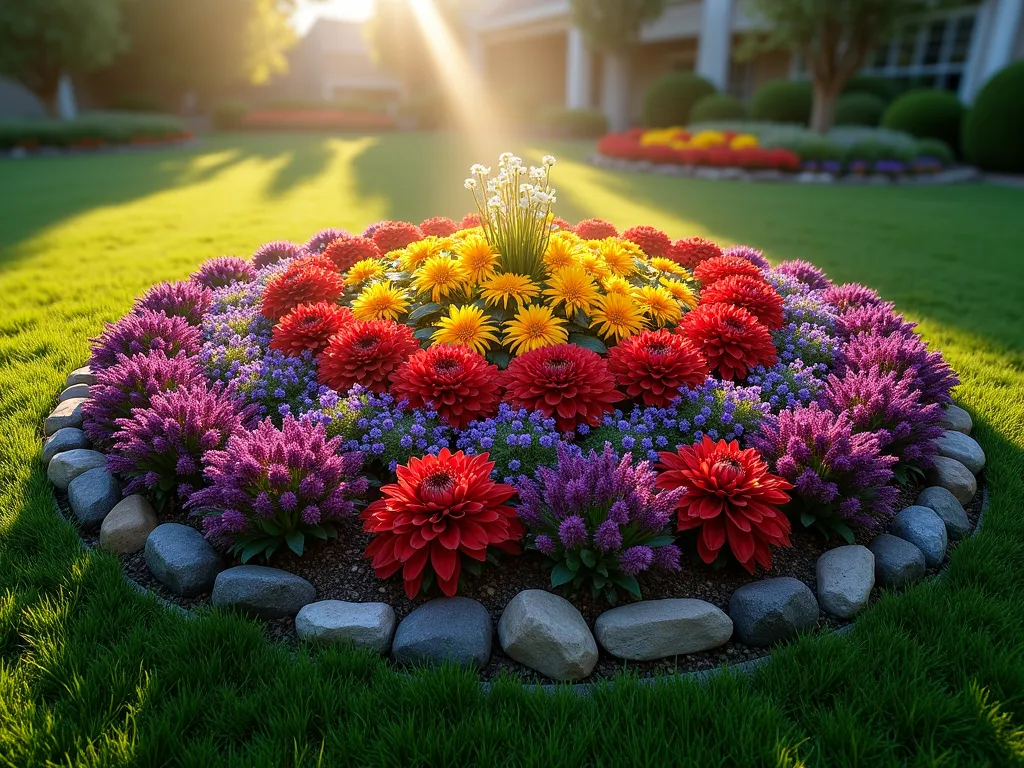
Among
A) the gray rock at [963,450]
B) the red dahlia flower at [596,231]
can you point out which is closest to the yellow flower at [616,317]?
the red dahlia flower at [596,231]

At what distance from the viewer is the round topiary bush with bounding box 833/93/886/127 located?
1878 centimetres

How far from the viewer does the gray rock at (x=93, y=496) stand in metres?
2.65

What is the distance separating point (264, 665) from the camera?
Result: 199cm

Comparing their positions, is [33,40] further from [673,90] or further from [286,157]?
[673,90]

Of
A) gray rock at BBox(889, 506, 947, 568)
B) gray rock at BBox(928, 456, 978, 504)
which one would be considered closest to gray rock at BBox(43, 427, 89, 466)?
gray rock at BBox(889, 506, 947, 568)

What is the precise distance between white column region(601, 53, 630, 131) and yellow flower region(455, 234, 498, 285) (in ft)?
89.5

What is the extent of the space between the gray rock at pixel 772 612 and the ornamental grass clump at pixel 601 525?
257 millimetres

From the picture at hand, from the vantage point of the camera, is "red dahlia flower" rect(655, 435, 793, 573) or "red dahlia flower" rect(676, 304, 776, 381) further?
"red dahlia flower" rect(676, 304, 776, 381)

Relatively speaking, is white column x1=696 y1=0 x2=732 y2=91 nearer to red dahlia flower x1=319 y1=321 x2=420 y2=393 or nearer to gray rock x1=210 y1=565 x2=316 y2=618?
red dahlia flower x1=319 y1=321 x2=420 y2=393

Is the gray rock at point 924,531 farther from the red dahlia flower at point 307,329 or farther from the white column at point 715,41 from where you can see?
the white column at point 715,41

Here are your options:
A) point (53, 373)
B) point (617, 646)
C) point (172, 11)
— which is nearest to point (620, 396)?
point (617, 646)

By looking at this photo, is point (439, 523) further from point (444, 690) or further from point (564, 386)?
point (564, 386)

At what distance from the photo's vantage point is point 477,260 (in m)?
3.37

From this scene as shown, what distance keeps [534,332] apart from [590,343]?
1.09ft
